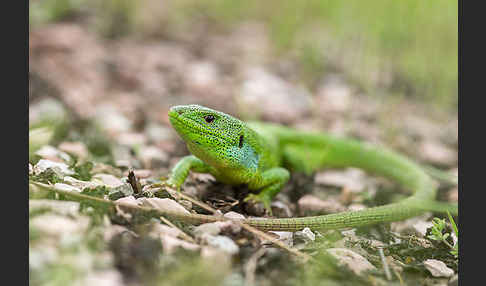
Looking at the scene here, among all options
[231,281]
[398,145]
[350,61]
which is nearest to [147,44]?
[350,61]

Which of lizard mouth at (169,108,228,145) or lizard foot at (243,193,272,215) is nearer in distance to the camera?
lizard mouth at (169,108,228,145)

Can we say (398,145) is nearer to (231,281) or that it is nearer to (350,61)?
(350,61)

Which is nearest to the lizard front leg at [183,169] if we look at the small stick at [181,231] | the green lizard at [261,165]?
the green lizard at [261,165]

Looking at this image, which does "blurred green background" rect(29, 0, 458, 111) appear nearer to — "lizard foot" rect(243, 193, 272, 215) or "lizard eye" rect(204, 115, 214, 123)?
"lizard foot" rect(243, 193, 272, 215)

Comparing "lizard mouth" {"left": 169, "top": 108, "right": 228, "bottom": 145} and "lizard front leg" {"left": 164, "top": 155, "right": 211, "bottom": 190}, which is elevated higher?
"lizard mouth" {"left": 169, "top": 108, "right": 228, "bottom": 145}

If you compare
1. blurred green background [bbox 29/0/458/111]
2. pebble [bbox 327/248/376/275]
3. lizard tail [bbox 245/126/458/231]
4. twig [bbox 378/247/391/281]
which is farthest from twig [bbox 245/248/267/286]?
blurred green background [bbox 29/0/458/111]

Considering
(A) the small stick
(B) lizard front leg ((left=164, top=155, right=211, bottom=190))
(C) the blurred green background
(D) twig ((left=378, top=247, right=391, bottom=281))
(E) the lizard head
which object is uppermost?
(C) the blurred green background

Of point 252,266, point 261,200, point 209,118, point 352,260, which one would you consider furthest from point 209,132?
point 352,260
